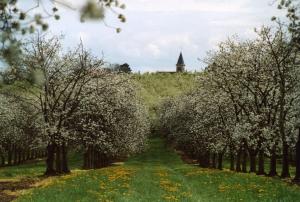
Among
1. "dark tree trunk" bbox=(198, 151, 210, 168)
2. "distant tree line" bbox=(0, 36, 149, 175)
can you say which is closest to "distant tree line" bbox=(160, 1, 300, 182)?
"distant tree line" bbox=(0, 36, 149, 175)

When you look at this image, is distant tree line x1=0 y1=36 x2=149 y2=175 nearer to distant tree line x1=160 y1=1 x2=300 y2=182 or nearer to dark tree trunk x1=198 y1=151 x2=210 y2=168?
distant tree line x1=160 y1=1 x2=300 y2=182

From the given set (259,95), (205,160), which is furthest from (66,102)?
(205,160)

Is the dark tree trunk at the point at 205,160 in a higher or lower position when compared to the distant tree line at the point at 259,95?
lower

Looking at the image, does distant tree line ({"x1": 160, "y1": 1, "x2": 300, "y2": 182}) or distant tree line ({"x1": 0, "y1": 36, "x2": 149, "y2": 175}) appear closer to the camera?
distant tree line ({"x1": 160, "y1": 1, "x2": 300, "y2": 182})

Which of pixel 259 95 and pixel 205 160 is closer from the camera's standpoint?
pixel 259 95

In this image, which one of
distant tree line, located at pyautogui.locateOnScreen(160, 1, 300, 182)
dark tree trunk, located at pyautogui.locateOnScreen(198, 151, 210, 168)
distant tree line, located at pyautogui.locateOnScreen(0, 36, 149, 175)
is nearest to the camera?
distant tree line, located at pyautogui.locateOnScreen(160, 1, 300, 182)

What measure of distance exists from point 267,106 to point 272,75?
4445 mm

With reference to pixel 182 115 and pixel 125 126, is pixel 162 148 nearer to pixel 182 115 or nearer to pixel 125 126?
pixel 182 115

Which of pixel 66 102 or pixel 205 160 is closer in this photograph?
pixel 66 102

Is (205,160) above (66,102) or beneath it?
beneath

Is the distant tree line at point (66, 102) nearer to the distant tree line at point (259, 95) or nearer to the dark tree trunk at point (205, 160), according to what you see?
the distant tree line at point (259, 95)

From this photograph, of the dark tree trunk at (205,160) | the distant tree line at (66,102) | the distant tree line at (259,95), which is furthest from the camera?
the dark tree trunk at (205,160)

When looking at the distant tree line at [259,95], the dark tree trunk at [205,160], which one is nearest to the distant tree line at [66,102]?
the distant tree line at [259,95]

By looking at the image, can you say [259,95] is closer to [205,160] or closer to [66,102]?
[66,102]
